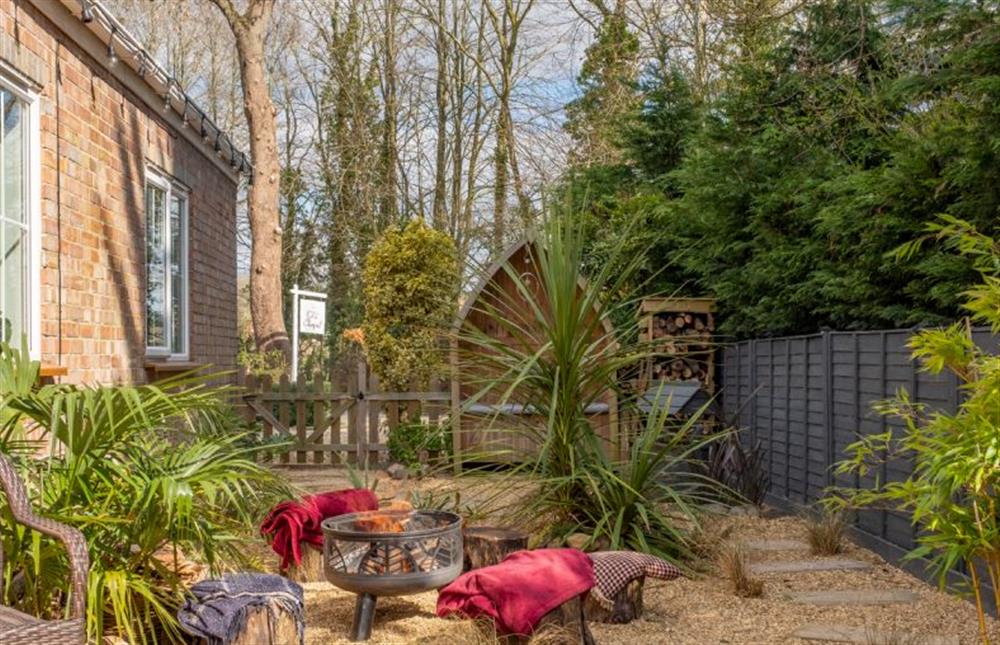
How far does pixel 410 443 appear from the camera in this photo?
999 cm

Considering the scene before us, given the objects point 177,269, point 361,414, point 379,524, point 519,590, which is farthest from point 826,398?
point 361,414

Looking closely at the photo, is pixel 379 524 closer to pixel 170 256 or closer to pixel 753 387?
pixel 753 387

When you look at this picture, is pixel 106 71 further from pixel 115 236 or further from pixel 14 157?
pixel 14 157

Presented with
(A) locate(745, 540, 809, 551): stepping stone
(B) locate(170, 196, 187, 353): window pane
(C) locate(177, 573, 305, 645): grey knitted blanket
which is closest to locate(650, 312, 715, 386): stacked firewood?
(A) locate(745, 540, 809, 551): stepping stone

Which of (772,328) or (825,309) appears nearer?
(825,309)

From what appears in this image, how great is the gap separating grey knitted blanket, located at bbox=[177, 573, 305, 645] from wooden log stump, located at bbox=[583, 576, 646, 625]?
4.48 feet

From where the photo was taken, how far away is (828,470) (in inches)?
238

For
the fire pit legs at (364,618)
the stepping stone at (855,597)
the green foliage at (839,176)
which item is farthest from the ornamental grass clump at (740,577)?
the fire pit legs at (364,618)

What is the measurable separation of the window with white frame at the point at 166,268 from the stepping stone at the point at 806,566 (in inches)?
185

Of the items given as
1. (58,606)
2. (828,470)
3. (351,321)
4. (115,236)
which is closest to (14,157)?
(115,236)

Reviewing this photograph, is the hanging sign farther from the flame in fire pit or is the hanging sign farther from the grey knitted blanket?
the grey knitted blanket

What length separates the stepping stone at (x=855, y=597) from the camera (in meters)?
4.41

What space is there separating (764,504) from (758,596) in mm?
2851

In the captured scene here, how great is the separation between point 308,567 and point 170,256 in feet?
13.0
